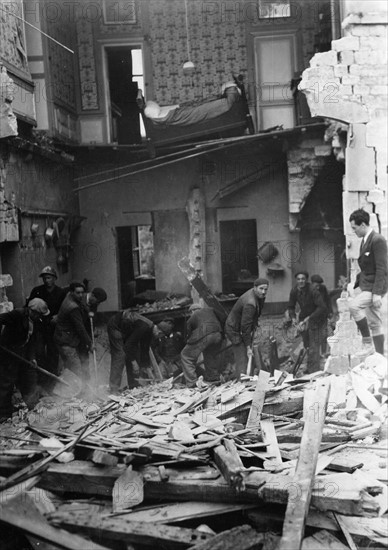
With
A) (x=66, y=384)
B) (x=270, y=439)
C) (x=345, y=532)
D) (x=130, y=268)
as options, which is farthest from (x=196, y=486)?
(x=130, y=268)

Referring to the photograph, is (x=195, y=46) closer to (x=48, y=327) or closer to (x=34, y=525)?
(x=48, y=327)

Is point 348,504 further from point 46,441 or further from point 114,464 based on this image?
point 46,441

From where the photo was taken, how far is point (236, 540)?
436 centimetres

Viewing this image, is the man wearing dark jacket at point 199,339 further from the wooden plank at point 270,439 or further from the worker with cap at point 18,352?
the wooden plank at point 270,439

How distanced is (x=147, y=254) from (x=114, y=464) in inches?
682

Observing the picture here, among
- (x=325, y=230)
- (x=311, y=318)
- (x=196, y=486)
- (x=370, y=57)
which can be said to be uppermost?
(x=370, y=57)

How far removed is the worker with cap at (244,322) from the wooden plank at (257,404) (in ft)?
6.00

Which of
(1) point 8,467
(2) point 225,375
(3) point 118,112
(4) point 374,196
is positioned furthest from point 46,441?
(3) point 118,112

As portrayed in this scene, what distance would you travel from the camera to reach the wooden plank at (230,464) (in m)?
4.73

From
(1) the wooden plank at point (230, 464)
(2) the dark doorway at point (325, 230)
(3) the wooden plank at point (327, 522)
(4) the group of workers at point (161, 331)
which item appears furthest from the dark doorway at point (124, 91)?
(3) the wooden plank at point (327, 522)

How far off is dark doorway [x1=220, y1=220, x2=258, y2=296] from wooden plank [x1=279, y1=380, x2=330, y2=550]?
8.90 m

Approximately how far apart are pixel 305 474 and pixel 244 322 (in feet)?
15.9

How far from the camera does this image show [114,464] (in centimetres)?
513

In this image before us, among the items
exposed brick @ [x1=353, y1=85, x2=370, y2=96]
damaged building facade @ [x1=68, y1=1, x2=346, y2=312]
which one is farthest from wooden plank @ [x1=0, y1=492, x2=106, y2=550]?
damaged building facade @ [x1=68, y1=1, x2=346, y2=312]
